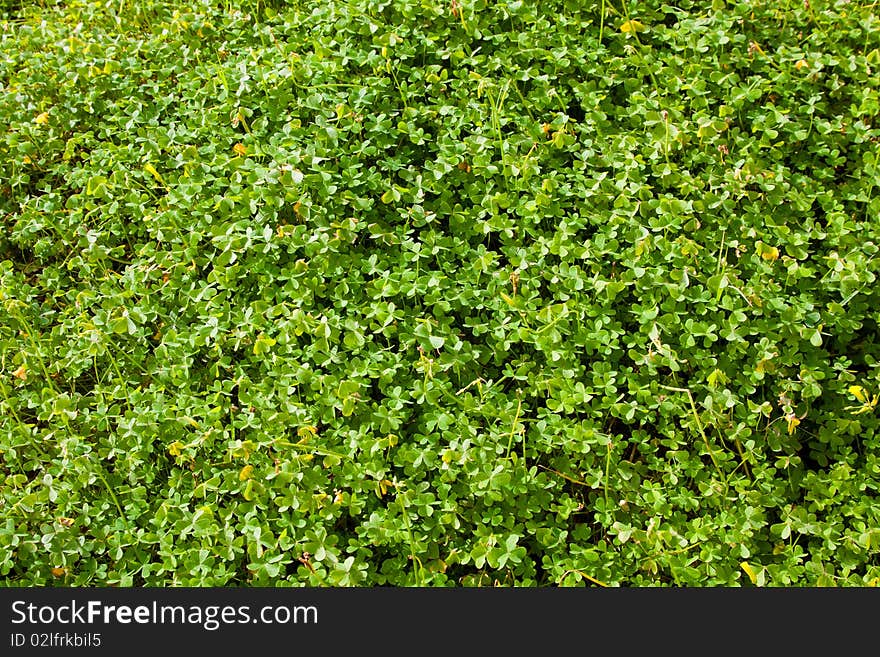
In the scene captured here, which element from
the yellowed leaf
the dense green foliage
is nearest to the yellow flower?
the dense green foliage

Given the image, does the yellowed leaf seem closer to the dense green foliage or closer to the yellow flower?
the dense green foliage

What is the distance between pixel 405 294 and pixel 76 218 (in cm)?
128

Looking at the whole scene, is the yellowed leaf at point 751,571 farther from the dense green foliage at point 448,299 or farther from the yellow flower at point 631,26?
the yellow flower at point 631,26

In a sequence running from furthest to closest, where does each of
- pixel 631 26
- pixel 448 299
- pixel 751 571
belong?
pixel 631 26 → pixel 448 299 → pixel 751 571

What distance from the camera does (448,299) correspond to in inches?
102

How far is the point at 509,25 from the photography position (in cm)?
316

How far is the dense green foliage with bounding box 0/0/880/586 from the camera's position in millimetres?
2309

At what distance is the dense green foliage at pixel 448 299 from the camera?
231cm

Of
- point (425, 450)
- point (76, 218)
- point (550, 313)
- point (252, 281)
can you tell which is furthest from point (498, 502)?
point (76, 218)

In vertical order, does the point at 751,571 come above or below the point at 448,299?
below

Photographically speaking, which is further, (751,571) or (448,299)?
(448,299)

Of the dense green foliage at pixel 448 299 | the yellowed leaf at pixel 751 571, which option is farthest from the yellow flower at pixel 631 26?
the yellowed leaf at pixel 751 571

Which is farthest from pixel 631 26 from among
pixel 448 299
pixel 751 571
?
pixel 751 571

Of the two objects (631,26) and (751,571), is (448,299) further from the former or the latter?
(631,26)
